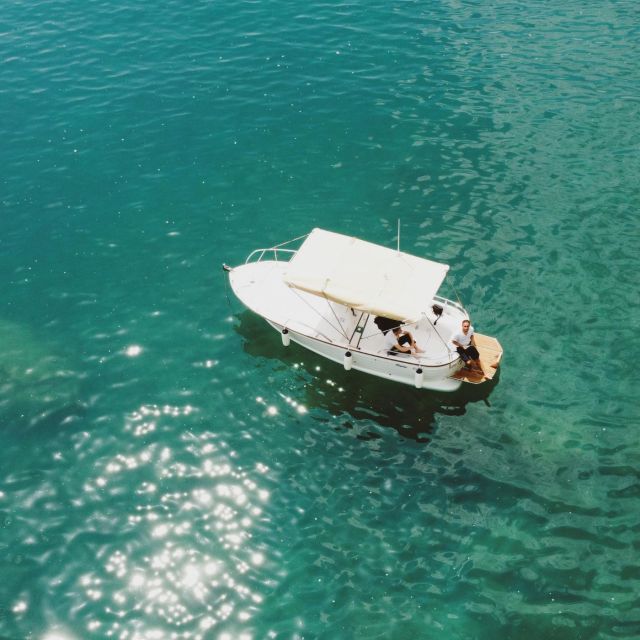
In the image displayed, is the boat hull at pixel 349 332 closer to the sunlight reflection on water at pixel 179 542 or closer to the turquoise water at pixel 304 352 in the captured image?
the turquoise water at pixel 304 352

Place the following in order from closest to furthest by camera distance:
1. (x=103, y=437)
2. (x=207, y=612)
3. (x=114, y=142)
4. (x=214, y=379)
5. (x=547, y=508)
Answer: (x=207, y=612) < (x=547, y=508) < (x=103, y=437) < (x=214, y=379) < (x=114, y=142)

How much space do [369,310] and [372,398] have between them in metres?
4.29

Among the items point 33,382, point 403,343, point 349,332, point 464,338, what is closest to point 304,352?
point 349,332

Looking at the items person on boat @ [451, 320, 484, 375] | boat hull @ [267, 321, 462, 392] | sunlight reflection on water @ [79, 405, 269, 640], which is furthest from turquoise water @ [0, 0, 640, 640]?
person on boat @ [451, 320, 484, 375]

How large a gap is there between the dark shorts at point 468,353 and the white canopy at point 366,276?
2410 millimetres

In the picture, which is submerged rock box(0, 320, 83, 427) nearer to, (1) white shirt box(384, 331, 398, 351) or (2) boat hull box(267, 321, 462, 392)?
(2) boat hull box(267, 321, 462, 392)

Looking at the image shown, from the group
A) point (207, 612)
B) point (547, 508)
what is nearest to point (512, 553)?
point (547, 508)

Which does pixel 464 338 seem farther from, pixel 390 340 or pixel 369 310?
pixel 369 310

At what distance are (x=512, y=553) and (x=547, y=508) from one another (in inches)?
95.9

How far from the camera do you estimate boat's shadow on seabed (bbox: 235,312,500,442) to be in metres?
28.3

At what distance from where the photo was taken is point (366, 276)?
29.1 metres

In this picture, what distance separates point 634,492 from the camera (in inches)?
1001

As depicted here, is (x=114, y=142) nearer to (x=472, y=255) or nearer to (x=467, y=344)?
(x=472, y=255)

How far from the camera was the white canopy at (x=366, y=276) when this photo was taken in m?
28.0
